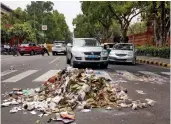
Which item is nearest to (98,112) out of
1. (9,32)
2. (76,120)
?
(76,120)

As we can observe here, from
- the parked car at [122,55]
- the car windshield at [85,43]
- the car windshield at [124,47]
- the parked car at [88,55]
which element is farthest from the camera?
the car windshield at [124,47]

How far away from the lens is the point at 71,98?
7910mm

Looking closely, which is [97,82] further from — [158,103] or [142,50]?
[142,50]

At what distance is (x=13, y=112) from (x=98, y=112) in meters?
1.76

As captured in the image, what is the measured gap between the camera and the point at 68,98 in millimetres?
7910

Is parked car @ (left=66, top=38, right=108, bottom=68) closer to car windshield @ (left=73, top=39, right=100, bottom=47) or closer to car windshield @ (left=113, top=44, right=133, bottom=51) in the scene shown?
car windshield @ (left=73, top=39, right=100, bottom=47)

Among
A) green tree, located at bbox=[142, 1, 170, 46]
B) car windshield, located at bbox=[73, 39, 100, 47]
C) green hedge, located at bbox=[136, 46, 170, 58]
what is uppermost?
green tree, located at bbox=[142, 1, 170, 46]

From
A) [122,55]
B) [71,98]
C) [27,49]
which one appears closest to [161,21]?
[122,55]

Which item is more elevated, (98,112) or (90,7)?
(90,7)

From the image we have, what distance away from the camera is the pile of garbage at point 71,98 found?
7.26 meters

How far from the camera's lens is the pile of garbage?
7.26 meters

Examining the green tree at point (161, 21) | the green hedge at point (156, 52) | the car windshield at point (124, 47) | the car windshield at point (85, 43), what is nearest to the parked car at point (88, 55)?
the car windshield at point (85, 43)

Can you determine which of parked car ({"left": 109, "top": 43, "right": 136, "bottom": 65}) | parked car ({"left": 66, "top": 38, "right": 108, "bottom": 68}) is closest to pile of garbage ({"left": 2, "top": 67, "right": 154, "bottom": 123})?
parked car ({"left": 66, "top": 38, "right": 108, "bottom": 68})

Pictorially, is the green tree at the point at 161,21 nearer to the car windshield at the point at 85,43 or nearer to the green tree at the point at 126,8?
the green tree at the point at 126,8
